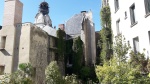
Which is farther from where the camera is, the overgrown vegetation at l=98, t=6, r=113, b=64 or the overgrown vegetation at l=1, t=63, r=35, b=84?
the overgrown vegetation at l=98, t=6, r=113, b=64

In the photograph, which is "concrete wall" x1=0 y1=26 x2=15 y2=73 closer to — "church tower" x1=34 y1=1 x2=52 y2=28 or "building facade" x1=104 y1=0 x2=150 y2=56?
"building facade" x1=104 y1=0 x2=150 y2=56

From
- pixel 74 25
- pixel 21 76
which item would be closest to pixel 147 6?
pixel 21 76

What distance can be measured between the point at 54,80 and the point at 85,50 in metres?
12.0

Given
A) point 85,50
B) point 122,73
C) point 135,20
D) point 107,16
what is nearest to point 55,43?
point 85,50

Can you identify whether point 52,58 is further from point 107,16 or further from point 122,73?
point 122,73

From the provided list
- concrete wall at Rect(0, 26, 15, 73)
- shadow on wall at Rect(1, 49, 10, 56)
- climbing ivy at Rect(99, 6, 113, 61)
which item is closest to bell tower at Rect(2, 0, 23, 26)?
concrete wall at Rect(0, 26, 15, 73)

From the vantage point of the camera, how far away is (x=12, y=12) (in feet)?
83.3

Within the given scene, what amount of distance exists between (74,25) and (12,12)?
1531 centimetres

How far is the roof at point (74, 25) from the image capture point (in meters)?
37.7

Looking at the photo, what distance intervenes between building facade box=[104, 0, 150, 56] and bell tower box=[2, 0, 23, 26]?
1197cm

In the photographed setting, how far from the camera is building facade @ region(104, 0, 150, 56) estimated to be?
16.0 meters

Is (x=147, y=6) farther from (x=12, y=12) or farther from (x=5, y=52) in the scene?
(x=5, y=52)

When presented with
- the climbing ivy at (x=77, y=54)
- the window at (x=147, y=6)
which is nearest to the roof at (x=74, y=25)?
the climbing ivy at (x=77, y=54)

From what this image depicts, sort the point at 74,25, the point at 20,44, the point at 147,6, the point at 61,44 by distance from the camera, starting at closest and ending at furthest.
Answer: the point at 147,6 → the point at 20,44 → the point at 61,44 → the point at 74,25
